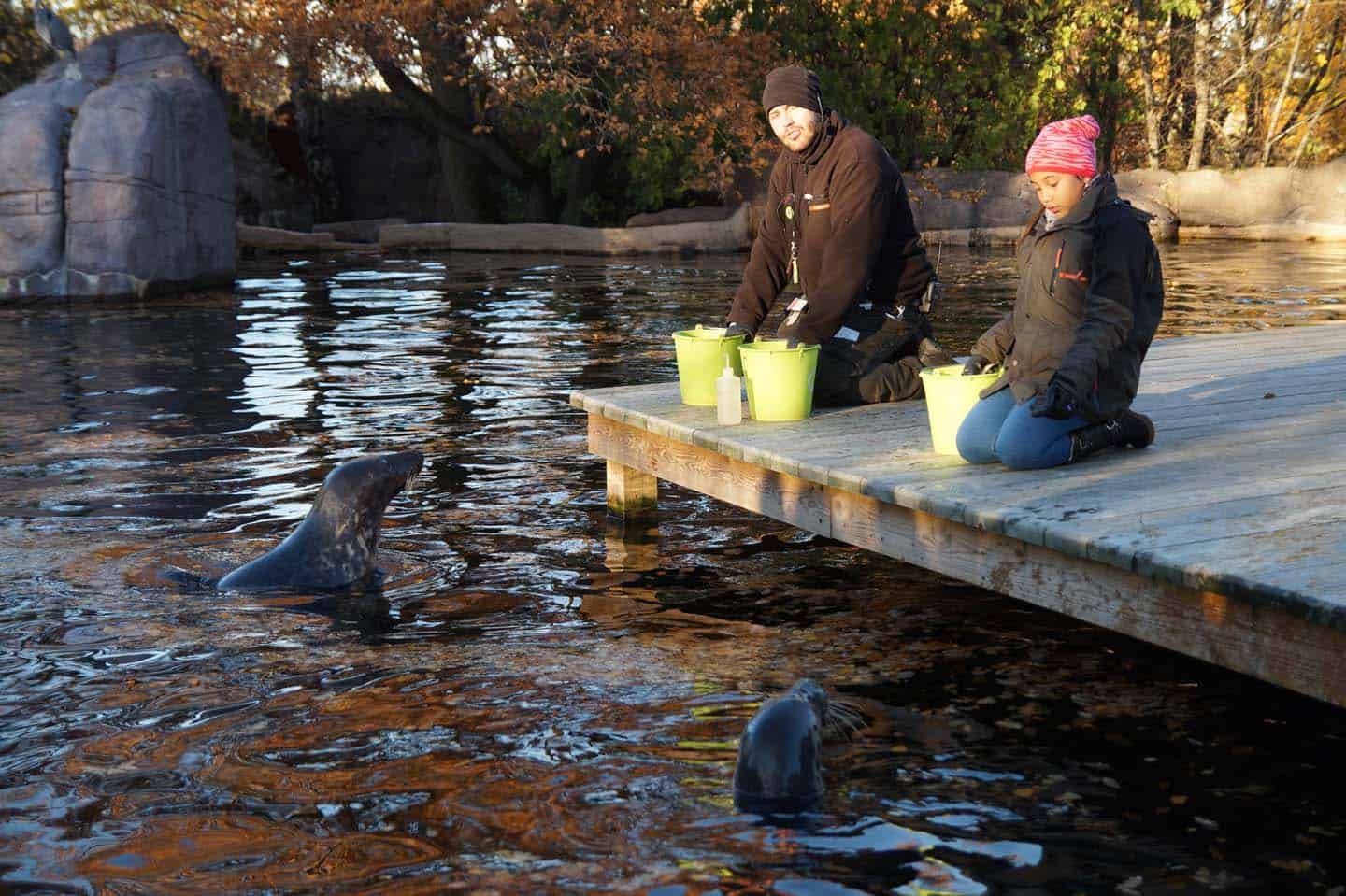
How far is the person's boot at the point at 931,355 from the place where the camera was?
19.9ft

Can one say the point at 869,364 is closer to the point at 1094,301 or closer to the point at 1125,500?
the point at 1094,301

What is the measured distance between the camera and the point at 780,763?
3.50 meters

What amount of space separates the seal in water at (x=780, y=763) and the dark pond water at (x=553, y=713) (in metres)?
0.07

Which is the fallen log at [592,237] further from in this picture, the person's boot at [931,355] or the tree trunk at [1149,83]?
the person's boot at [931,355]

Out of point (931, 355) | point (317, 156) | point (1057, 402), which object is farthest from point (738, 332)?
point (317, 156)

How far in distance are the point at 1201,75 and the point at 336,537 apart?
22177mm

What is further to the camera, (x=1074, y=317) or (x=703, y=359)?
(x=703, y=359)

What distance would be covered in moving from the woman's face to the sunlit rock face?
1281 centimetres

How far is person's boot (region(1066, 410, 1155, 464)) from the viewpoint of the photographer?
480 centimetres

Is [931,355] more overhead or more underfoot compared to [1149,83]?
more underfoot

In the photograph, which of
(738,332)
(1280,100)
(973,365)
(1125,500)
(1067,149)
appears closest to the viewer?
(1125,500)

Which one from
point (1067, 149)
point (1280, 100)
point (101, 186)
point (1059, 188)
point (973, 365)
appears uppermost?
point (1280, 100)

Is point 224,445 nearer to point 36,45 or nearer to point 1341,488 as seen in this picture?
point 1341,488

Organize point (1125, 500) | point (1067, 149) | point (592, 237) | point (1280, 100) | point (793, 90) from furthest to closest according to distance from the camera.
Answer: point (1280, 100) → point (592, 237) → point (793, 90) → point (1067, 149) → point (1125, 500)
